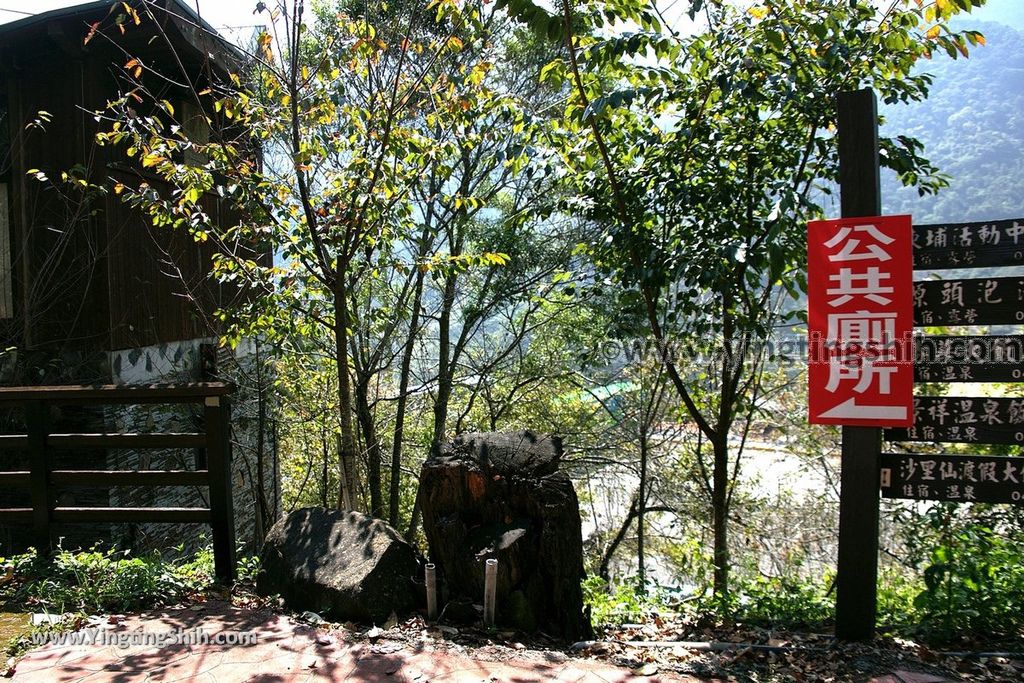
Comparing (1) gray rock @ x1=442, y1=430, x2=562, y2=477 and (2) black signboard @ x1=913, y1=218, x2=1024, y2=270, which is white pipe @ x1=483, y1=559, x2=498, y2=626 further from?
(2) black signboard @ x1=913, y1=218, x2=1024, y2=270

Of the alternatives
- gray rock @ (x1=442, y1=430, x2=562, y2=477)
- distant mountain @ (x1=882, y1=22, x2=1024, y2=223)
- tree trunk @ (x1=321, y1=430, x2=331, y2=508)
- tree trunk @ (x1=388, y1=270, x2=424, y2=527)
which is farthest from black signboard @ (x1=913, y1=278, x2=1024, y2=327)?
distant mountain @ (x1=882, y1=22, x2=1024, y2=223)

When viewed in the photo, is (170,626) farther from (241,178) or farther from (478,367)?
(478,367)

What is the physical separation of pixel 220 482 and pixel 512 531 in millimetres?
1971

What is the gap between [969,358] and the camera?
11.4 feet

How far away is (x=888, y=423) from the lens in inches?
138

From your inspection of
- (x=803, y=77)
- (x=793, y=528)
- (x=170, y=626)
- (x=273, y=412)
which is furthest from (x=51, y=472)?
(x=793, y=528)

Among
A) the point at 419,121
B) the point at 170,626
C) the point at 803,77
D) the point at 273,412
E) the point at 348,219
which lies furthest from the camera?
the point at 273,412

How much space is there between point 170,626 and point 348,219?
2.85m

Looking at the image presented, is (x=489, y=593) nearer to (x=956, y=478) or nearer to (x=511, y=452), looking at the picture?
(x=511, y=452)

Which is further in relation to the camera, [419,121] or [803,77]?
[419,121]

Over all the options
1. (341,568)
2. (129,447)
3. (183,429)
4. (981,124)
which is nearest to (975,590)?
(341,568)

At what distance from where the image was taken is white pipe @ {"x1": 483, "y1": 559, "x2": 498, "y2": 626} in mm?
3725

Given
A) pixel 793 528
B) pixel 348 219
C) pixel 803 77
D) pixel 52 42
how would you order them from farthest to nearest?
pixel 793 528
pixel 52 42
pixel 348 219
pixel 803 77

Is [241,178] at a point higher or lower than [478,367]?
higher
